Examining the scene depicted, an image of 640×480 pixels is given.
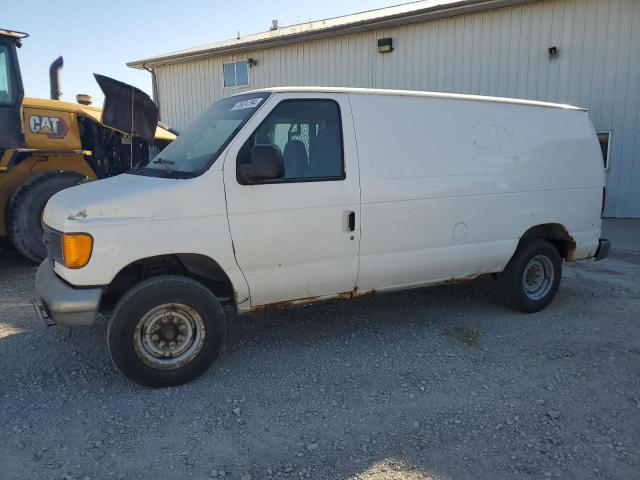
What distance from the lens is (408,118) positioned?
4.50m

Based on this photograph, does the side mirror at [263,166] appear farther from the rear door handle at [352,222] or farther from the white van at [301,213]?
the rear door handle at [352,222]

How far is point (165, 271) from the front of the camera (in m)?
3.93

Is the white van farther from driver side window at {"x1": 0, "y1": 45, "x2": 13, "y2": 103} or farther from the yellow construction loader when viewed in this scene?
driver side window at {"x1": 0, "y1": 45, "x2": 13, "y2": 103}

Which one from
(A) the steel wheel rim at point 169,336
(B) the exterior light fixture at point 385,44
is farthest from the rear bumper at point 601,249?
(B) the exterior light fixture at point 385,44

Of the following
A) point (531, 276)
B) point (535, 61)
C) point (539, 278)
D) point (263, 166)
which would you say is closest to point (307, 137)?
point (263, 166)

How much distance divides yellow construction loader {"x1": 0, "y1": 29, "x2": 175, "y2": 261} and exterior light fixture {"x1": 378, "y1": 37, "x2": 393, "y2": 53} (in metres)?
7.15

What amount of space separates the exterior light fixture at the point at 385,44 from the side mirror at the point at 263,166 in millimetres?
9954

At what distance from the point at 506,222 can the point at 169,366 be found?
329 cm

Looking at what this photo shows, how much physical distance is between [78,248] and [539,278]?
175 inches

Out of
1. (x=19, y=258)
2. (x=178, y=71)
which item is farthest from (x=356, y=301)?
(x=178, y=71)

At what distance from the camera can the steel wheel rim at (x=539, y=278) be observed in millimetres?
5434

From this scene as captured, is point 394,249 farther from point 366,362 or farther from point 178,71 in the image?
point 178,71

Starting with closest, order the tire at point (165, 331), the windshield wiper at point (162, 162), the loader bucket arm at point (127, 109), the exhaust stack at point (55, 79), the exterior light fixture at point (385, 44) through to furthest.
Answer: the tire at point (165, 331), the windshield wiper at point (162, 162), the loader bucket arm at point (127, 109), the exhaust stack at point (55, 79), the exterior light fixture at point (385, 44)

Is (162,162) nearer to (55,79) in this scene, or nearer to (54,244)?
(54,244)
